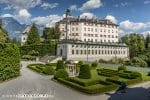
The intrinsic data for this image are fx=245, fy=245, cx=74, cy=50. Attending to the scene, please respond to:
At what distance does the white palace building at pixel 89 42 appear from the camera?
83.9 meters

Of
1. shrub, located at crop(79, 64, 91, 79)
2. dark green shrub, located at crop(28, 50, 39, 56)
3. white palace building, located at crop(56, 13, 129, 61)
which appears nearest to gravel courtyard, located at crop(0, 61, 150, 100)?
shrub, located at crop(79, 64, 91, 79)

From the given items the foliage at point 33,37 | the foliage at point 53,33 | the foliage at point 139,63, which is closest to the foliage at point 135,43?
the foliage at point 139,63

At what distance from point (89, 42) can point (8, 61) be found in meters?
49.6

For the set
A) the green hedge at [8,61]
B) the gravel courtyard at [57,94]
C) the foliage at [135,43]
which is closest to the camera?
the gravel courtyard at [57,94]

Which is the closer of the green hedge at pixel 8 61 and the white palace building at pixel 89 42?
the green hedge at pixel 8 61

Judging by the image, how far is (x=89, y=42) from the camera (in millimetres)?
87688

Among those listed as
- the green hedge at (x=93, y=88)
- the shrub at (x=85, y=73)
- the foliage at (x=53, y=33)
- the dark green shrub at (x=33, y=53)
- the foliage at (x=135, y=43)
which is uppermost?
the foliage at (x=53, y=33)

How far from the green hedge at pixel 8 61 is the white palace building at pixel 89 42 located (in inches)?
1501

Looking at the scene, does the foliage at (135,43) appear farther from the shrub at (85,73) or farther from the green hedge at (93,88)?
the green hedge at (93,88)

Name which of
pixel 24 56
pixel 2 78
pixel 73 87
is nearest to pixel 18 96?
pixel 73 87

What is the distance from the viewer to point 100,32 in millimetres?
109500

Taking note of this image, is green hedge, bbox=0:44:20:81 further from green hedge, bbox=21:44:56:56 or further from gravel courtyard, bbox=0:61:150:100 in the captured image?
green hedge, bbox=21:44:56:56

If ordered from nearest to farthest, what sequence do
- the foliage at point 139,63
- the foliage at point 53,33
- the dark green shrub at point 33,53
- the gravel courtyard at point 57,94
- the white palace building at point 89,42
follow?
the gravel courtyard at point 57,94
the foliage at point 139,63
the white palace building at point 89,42
the dark green shrub at point 33,53
the foliage at point 53,33

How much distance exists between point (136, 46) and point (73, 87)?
76.9 meters
